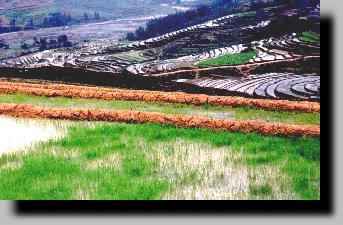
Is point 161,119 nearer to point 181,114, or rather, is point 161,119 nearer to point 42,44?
point 181,114

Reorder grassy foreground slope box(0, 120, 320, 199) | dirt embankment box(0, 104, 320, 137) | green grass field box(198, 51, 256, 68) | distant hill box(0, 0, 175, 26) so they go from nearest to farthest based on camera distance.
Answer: grassy foreground slope box(0, 120, 320, 199) → dirt embankment box(0, 104, 320, 137) → green grass field box(198, 51, 256, 68) → distant hill box(0, 0, 175, 26)

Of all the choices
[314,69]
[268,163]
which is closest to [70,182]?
[268,163]

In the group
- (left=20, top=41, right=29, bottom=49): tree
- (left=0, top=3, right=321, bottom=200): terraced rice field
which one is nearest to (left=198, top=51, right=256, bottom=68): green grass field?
(left=0, top=3, right=321, bottom=200): terraced rice field

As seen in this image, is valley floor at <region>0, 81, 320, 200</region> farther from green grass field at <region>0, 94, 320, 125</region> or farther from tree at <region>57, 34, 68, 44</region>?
tree at <region>57, 34, 68, 44</region>

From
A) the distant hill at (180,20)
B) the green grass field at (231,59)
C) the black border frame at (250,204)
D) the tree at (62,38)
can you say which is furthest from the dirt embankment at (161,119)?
the distant hill at (180,20)

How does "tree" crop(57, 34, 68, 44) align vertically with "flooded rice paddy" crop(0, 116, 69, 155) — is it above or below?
above

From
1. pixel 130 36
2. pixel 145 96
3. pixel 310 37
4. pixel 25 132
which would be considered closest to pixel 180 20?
pixel 130 36

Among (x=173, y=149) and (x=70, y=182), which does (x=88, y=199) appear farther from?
(x=173, y=149)
